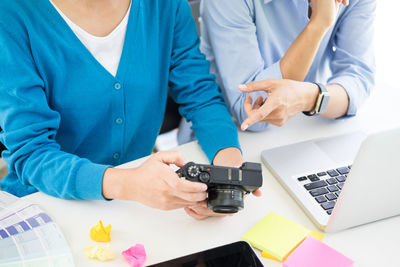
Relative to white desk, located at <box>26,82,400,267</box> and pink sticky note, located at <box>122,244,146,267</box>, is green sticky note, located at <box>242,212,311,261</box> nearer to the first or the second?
white desk, located at <box>26,82,400,267</box>

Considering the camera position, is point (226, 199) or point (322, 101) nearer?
point (226, 199)

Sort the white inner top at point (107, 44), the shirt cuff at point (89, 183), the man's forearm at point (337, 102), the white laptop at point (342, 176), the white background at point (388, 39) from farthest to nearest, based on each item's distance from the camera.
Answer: the white background at point (388, 39)
the man's forearm at point (337, 102)
the white inner top at point (107, 44)
the shirt cuff at point (89, 183)
the white laptop at point (342, 176)

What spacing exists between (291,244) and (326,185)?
17 cm

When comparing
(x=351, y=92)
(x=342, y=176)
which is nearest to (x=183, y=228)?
(x=342, y=176)

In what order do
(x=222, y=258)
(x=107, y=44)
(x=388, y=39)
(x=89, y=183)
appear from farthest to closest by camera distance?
(x=388, y=39) → (x=107, y=44) → (x=89, y=183) → (x=222, y=258)

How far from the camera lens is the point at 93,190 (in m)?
0.70

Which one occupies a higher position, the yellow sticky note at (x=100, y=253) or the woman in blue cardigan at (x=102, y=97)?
the woman in blue cardigan at (x=102, y=97)

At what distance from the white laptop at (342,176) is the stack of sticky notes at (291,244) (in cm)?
5

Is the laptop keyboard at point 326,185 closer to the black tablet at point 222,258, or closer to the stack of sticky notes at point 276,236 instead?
the stack of sticky notes at point 276,236

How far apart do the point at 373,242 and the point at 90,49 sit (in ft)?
2.21

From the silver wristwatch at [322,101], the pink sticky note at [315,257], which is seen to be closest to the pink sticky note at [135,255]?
the pink sticky note at [315,257]

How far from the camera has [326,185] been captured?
2.46 ft

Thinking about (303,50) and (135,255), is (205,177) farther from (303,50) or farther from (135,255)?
(303,50)

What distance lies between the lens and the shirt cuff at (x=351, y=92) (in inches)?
37.6
